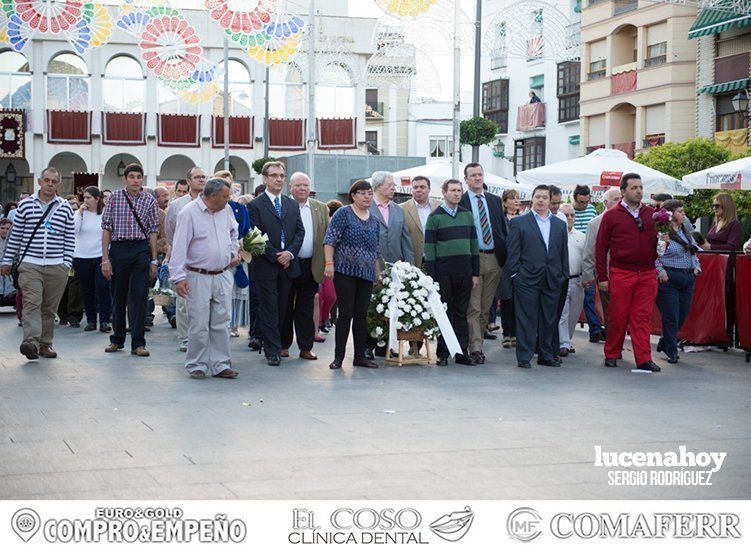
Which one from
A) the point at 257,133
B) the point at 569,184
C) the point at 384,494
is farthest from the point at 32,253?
the point at 257,133

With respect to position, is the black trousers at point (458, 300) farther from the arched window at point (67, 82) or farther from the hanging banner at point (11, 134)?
the arched window at point (67, 82)

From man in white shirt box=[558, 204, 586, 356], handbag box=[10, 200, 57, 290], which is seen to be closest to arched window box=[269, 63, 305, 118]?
man in white shirt box=[558, 204, 586, 356]

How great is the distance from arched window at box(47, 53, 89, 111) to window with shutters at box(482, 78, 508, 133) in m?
25.2

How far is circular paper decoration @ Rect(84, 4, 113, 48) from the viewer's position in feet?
71.5

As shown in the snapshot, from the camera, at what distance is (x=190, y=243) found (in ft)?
35.3

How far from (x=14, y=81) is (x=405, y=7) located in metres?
31.7

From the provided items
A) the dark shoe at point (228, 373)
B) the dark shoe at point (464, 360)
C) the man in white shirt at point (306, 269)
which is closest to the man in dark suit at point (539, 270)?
the dark shoe at point (464, 360)

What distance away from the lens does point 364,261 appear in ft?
38.1

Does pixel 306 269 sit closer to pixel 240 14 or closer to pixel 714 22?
pixel 240 14

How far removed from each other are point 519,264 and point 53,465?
22.2 ft

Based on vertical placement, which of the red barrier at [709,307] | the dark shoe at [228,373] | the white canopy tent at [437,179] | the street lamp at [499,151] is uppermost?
the street lamp at [499,151]

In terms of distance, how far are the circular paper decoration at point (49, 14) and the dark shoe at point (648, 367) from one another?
1419 cm

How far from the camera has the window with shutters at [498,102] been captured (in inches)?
2534

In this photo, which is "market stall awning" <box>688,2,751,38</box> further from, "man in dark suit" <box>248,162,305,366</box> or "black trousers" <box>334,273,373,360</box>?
"black trousers" <box>334,273,373,360</box>
